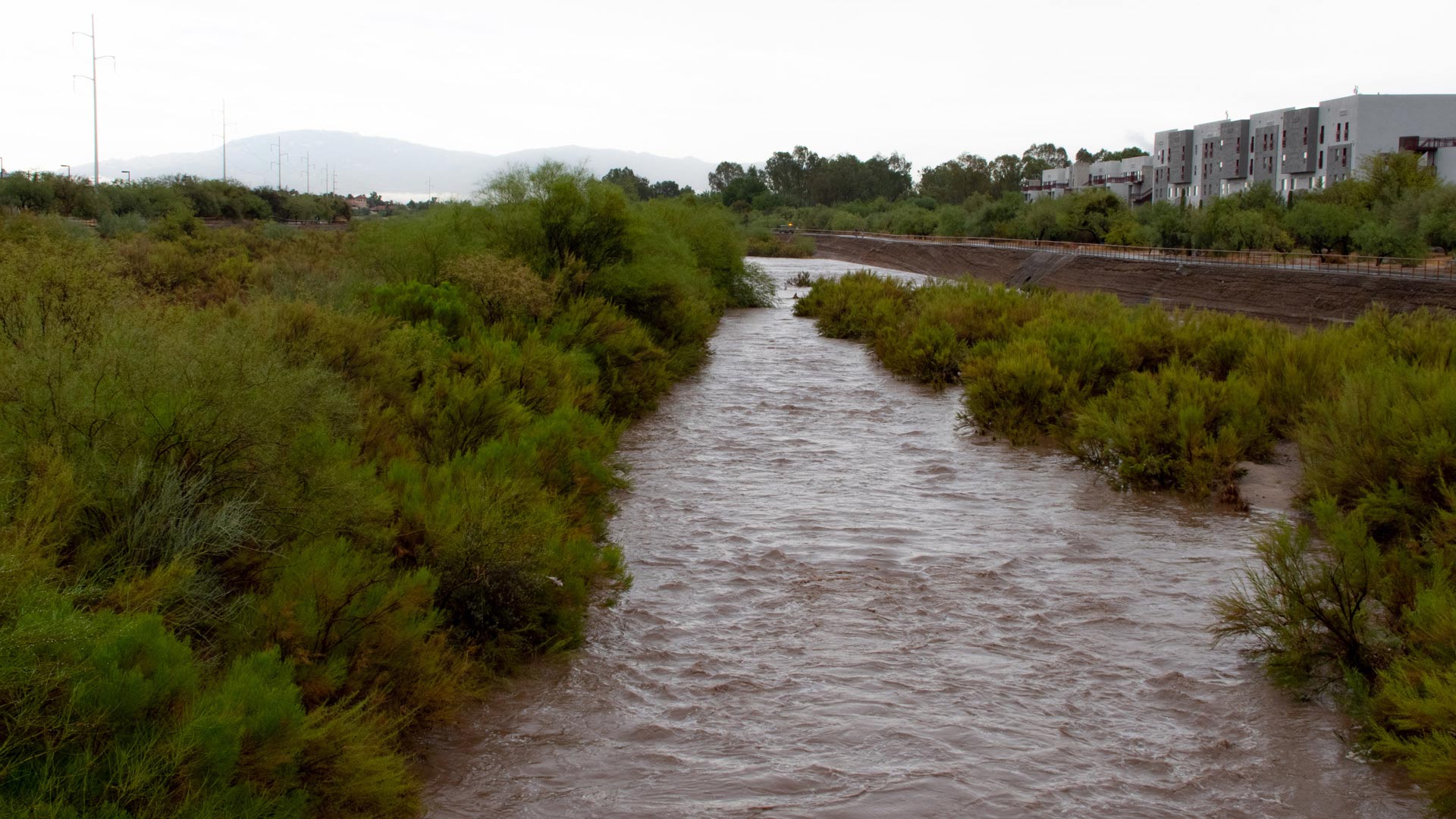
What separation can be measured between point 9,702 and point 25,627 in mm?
259

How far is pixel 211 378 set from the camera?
736 centimetres

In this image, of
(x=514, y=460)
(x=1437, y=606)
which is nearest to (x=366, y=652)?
(x=514, y=460)

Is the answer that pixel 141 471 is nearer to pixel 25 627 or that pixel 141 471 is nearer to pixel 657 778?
pixel 25 627

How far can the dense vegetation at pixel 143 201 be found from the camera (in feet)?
155

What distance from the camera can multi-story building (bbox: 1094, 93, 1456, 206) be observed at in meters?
83.3

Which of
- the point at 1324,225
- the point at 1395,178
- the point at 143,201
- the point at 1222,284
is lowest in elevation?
the point at 1222,284

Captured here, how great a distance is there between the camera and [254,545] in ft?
22.6

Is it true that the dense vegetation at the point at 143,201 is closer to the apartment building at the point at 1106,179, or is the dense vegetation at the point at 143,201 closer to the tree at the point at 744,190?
the apartment building at the point at 1106,179

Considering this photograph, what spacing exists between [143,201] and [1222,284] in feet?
157

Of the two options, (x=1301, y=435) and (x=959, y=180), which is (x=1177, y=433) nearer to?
(x=1301, y=435)

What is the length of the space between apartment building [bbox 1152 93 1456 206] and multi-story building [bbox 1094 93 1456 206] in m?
0.06

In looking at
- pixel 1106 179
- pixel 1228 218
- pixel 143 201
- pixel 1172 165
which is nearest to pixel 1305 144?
pixel 1172 165

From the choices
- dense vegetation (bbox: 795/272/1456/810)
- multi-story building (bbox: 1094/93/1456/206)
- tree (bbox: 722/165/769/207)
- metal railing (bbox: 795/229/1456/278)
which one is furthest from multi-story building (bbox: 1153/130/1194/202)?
dense vegetation (bbox: 795/272/1456/810)

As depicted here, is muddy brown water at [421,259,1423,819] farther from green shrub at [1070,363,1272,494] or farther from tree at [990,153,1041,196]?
tree at [990,153,1041,196]
